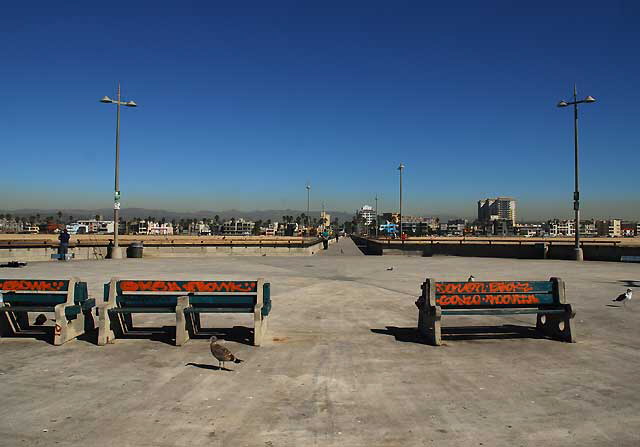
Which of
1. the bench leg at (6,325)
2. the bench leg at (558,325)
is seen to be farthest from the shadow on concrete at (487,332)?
the bench leg at (6,325)

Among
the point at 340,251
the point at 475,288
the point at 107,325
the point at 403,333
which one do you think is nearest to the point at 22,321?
the point at 107,325

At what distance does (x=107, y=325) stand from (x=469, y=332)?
7.17m

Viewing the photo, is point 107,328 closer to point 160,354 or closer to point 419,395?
point 160,354

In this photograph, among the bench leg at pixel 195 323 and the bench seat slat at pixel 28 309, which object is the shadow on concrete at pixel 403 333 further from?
the bench seat slat at pixel 28 309

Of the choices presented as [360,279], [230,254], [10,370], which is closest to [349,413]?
[10,370]

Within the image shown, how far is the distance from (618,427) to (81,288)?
9078 millimetres

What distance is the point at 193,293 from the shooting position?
910 cm

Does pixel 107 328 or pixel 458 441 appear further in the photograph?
pixel 107 328

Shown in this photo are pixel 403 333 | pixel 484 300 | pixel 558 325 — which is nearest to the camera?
pixel 484 300

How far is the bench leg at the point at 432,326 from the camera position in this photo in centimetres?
877

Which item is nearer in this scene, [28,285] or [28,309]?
[28,309]

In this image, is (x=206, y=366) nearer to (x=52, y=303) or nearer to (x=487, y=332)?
(x=52, y=303)

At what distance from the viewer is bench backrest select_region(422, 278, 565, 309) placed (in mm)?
9039

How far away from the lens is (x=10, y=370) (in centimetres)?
723
